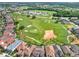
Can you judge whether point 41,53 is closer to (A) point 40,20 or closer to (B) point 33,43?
(B) point 33,43

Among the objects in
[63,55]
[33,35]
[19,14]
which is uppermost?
[19,14]

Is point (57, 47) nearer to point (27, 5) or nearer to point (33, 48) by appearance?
point (33, 48)

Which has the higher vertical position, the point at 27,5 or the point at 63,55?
the point at 27,5

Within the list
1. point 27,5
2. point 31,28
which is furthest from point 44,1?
point 31,28

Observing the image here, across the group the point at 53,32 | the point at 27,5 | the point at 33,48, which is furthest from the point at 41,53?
the point at 27,5

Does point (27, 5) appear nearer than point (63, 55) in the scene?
No
